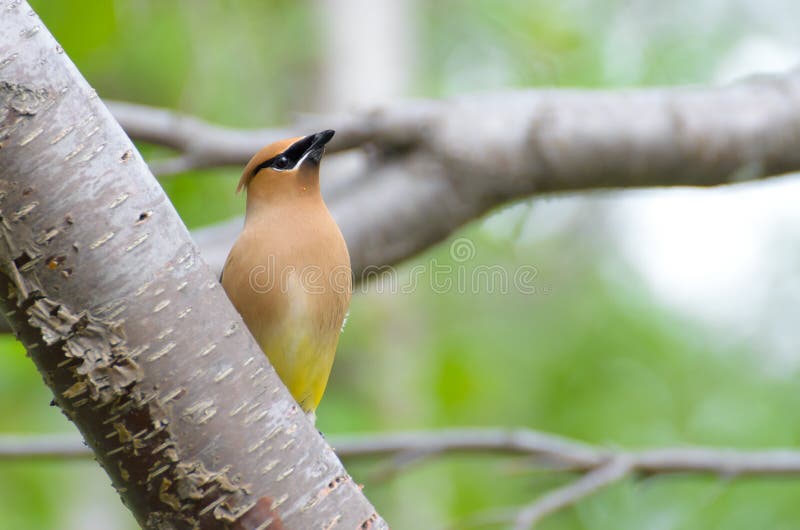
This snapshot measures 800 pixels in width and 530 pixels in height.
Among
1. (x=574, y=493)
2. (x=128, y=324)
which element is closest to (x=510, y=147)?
(x=574, y=493)

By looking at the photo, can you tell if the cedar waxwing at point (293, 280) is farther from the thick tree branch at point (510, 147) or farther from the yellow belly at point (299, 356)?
the thick tree branch at point (510, 147)

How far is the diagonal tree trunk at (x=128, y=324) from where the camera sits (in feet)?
5.95

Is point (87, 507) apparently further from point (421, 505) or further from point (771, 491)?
point (771, 491)

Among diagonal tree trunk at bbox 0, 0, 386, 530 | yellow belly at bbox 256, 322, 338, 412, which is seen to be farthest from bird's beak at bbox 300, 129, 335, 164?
diagonal tree trunk at bbox 0, 0, 386, 530

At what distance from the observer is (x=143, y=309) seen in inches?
73.9

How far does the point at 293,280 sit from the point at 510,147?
1215mm

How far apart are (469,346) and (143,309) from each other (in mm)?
7688

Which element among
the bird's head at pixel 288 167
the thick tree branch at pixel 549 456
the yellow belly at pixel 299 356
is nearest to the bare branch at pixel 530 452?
the thick tree branch at pixel 549 456

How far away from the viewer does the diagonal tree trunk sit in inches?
71.4

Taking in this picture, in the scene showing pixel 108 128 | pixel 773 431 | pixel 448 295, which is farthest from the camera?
pixel 448 295

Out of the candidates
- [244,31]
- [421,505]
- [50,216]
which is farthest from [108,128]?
[244,31]

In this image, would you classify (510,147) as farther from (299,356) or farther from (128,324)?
(128,324)

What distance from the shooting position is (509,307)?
11.2m

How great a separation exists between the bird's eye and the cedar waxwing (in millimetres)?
39
